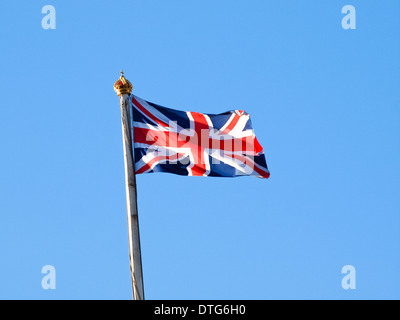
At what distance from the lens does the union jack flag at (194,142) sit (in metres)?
32.4

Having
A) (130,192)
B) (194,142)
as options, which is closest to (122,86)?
(194,142)

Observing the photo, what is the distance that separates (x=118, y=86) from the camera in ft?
106

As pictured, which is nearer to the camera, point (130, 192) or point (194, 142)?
point (130, 192)

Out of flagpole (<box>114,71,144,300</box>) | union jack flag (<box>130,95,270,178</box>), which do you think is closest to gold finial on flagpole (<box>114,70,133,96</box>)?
flagpole (<box>114,71,144,300</box>)

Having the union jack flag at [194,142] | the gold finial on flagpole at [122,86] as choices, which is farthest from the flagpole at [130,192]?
the union jack flag at [194,142]

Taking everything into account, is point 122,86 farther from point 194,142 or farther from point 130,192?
point 130,192

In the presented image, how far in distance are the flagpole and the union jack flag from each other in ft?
1.96

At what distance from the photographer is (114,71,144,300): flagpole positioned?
1174 inches

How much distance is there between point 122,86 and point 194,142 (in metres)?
2.67

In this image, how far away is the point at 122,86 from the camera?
32188 millimetres

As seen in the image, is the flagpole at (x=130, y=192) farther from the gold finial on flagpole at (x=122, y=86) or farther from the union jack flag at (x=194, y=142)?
the union jack flag at (x=194, y=142)

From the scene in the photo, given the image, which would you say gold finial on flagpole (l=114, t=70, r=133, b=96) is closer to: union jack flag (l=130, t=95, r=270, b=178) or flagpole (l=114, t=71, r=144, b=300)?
flagpole (l=114, t=71, r=144, b=300)
